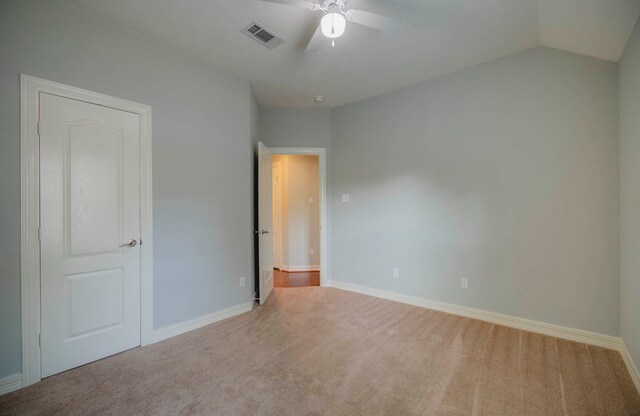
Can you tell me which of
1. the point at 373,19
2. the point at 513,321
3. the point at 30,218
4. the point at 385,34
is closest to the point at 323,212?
the point at 385,34

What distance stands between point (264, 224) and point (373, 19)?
2455 mm

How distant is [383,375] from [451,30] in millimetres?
2775

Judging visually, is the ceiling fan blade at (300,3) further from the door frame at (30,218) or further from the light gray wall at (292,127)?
the light gray wall at (292,127)

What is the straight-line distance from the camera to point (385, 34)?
2350 millimetres

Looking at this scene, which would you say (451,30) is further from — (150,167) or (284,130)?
(150,167)

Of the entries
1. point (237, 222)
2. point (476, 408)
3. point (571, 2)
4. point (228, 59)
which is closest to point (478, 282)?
point (476, 408)

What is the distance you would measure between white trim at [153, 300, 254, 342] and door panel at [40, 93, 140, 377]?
189 mm

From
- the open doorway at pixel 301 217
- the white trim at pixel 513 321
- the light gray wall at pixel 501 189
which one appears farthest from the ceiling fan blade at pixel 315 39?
the open doorway at pixel 301 217

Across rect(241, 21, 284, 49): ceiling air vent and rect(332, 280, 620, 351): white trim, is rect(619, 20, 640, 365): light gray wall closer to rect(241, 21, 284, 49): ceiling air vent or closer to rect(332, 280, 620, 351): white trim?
rect(332, 280, 620, 351): white trim

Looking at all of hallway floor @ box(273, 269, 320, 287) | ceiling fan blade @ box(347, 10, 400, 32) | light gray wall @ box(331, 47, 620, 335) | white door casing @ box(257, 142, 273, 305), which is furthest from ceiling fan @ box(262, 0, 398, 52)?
hallway floor @ box(273, 269, 320, 287)

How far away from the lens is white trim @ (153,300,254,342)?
2489mm

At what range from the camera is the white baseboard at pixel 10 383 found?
1749 millimetres

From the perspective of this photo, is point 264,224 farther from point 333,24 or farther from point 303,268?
point 333,24

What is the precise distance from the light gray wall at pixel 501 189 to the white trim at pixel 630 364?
0.47 ft
